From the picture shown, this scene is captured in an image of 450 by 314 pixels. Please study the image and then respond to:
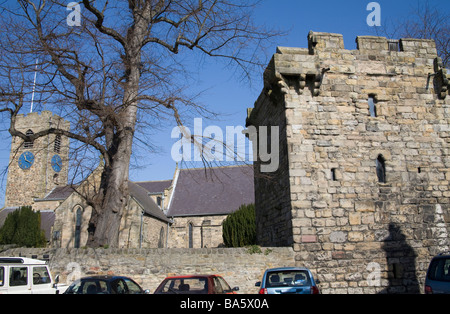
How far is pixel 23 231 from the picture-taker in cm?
2798

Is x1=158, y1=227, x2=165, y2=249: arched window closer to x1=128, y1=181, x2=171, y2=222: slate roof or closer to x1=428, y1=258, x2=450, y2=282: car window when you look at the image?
x1=128, y1=181, x2=171, y2=222: slate roof

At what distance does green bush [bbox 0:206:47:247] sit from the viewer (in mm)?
27859

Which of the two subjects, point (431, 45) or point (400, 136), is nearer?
point (400, 136)

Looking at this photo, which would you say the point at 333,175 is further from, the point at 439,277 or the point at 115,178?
the point at 115,178

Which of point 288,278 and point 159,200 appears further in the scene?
point 159,200

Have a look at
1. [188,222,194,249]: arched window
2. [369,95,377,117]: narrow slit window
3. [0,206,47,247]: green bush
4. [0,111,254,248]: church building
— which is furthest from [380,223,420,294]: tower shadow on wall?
[0,206,47,247]: green bush

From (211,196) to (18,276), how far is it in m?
27.6

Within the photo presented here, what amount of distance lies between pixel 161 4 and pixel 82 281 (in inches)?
368

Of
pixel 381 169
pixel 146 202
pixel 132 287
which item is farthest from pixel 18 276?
pixel 146 202

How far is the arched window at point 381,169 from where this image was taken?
37.8 feet

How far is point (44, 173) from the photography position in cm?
4591
